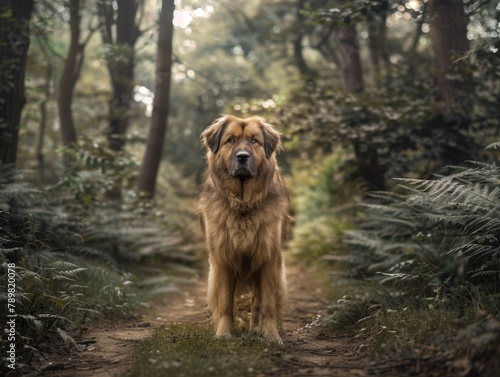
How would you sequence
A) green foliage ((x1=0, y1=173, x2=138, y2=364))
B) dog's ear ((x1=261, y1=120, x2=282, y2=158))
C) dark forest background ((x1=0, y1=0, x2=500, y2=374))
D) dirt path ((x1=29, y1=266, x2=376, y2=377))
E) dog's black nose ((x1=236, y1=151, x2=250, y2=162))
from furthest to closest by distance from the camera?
dog's ear ((x1=261, y1=120, x2=282, y2=158)) < dark forest background ((x1=0, y1=0, x2=500, y2=374)) < dog's black nose ((x1=236, y1=151, x2=250, y2=162)) < green foliage ((x1=0, y1=173, x2=138, y2=364)) < dirt path ((x1=29, y1=266, x2=376, y2=377))

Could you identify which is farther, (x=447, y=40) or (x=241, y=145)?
(x=447, y=40)

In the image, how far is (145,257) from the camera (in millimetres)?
10078

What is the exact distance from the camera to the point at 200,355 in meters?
4.34

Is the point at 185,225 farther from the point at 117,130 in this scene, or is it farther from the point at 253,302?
the point at 253,302

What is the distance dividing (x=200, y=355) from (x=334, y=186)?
31.0ft

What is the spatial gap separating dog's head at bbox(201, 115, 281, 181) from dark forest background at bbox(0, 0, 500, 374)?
5.05ft

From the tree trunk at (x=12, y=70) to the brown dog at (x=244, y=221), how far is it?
3.56 m

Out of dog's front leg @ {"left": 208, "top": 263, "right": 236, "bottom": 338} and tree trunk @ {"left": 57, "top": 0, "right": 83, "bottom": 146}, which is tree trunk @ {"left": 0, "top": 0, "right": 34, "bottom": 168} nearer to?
tree trunk @ {"left": 57, "top": 0, "right": 83, "bottom": 146}

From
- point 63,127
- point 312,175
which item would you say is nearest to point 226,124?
point 63,127

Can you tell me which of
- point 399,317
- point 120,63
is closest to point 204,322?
point 399,317

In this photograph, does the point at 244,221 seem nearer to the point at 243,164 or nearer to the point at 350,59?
the point at 243,164

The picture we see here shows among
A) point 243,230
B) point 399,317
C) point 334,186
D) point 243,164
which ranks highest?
point 243,164

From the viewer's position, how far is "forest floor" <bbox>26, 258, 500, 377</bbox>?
12.9ft

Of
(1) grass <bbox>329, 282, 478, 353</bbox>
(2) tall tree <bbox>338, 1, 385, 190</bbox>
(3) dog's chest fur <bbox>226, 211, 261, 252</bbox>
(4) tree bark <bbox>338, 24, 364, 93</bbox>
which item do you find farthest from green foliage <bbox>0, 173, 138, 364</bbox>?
(4) tree bark <bbox>338, 24, 364, 93</bbox>
